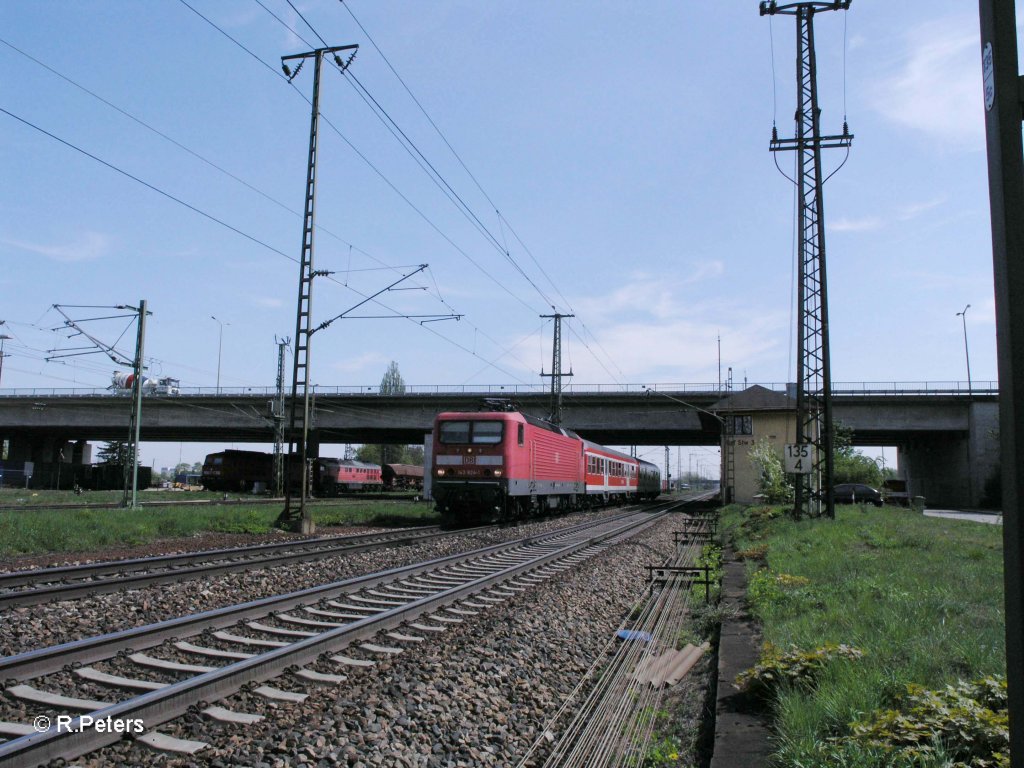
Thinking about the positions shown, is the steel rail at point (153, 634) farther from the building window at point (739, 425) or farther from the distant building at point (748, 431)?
the building window at point (739, 425)

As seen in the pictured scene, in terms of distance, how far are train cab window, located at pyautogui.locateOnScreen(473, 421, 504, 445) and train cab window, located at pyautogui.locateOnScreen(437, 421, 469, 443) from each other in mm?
327

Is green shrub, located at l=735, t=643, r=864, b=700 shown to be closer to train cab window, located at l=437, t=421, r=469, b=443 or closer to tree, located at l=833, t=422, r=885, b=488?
train cab window, located at l=437, t=421, r=469, b=443

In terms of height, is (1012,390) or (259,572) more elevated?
(1012,390)

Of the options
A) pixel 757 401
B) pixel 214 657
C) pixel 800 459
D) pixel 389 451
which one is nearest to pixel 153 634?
pixel 214 657

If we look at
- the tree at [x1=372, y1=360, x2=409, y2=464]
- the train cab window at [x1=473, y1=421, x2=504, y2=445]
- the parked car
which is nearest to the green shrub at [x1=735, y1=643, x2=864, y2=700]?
the train cab window at [x1=473, y1=421, x2=504, y2=445]

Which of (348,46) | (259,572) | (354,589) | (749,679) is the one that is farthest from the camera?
(348,46)

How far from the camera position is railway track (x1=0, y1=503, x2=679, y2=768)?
435 centimetres

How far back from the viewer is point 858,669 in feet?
15.7

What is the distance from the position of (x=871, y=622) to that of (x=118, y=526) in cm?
1625

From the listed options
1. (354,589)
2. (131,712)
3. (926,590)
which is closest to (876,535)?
(926,590)

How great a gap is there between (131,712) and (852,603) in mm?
6228

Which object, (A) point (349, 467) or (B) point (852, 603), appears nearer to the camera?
(B) point (852, 603)

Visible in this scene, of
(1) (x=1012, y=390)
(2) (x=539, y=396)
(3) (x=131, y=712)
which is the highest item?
(2) (x=539, y=396)

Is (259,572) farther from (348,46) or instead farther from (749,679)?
(348,46)
